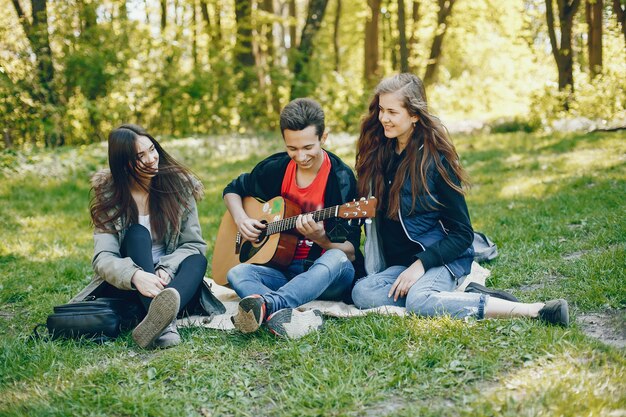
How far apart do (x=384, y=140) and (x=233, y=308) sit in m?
1.53

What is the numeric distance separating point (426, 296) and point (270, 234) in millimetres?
1142

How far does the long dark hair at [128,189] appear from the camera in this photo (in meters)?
3.99

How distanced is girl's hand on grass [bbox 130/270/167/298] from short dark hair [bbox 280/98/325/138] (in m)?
1.19

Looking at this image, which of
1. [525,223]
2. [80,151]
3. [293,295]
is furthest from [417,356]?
[80,151]

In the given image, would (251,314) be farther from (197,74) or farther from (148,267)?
(197,74)

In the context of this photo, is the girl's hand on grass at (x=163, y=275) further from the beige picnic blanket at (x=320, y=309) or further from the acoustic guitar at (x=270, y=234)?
the acoustic guitar at (x=270, y=234)

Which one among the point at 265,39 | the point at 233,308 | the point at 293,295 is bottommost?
the point at 233,308

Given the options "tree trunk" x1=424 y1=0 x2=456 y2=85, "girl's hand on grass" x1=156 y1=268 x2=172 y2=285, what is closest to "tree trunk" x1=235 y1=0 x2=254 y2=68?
"tree trunk" x1=424 y1=0 x2=456 y2=85

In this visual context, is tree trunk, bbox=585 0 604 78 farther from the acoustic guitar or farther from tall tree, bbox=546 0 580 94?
the acoustic guitar

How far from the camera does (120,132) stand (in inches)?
157

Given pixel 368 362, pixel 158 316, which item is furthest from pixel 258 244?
pixel 368 362

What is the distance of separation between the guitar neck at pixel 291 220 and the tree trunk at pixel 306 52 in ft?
33.8

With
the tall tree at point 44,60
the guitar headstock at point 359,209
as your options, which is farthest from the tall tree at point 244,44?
the guitar headstock at point 359,209

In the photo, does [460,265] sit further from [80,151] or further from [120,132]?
[80,151]
